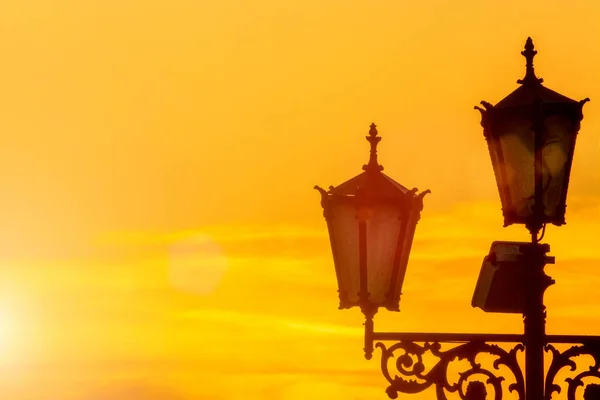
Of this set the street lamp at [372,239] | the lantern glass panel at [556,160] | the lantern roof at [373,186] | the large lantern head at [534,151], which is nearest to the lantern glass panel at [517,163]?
the large lantern head at [534,151]

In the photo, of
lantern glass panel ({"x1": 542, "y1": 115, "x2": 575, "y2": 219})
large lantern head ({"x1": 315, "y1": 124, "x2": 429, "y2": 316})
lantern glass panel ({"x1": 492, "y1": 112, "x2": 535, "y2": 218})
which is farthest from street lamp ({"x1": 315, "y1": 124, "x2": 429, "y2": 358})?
lantern glass panel ({"x1": 542, "y1": 115, "x2": 575, "y2": 219})

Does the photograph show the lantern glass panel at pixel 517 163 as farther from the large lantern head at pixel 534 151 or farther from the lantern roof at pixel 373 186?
the lantern roof at pixel 373 186

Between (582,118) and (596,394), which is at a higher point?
(582,118)

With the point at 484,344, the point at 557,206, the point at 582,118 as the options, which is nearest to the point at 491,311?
the point at 484,344

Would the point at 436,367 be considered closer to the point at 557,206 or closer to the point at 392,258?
the point at 392,258

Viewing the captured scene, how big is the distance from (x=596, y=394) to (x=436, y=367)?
1194 mm

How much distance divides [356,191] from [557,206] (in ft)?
4.91

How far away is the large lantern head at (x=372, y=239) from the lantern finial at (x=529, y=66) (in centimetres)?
116

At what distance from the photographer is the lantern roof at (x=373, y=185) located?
10305 mm

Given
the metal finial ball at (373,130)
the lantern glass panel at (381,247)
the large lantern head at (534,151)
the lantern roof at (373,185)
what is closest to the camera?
the large lantern head at (534,151)

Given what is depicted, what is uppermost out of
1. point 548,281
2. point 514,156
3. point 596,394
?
point 514,156

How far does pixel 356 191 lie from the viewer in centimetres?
1029

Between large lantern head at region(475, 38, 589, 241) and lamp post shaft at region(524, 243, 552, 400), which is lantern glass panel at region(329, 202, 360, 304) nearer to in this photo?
large lantern head at region(475, 38, 589, 241)

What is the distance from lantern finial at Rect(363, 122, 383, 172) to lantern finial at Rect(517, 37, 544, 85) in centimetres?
125
